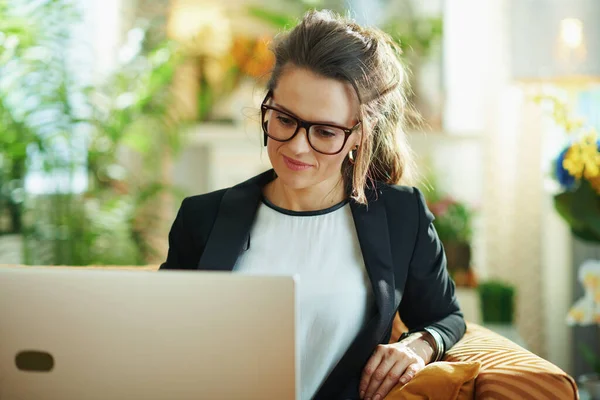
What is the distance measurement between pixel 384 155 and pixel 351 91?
250mm

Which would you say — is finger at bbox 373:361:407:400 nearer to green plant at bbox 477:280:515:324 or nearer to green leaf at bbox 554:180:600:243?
green leaf at bbox 554:180:600:243

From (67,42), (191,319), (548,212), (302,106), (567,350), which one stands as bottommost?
(567,350)

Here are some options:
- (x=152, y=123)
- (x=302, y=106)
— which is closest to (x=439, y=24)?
(x=152, y=123)

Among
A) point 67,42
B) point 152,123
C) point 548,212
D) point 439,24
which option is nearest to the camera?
point 67,42

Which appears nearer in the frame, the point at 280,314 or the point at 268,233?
the point at 280,314

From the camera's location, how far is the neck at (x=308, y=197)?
1.62 meters

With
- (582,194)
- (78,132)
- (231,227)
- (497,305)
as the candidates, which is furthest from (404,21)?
(231,227)

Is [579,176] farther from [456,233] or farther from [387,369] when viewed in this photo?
[456,233]

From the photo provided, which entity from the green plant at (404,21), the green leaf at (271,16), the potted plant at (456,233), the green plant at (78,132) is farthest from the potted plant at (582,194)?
the green leaf at (271,16)

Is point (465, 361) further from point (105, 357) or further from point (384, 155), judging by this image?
point (105, 357)

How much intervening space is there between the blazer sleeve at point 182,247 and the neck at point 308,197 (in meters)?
0.19

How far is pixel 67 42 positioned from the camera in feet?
9.93

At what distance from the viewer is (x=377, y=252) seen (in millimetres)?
1549

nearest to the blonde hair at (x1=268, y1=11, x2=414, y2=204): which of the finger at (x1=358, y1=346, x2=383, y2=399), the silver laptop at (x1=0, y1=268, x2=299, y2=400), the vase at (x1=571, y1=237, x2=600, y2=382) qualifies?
the finger at (x1=358, y1=346, x2=383, y2=399)
